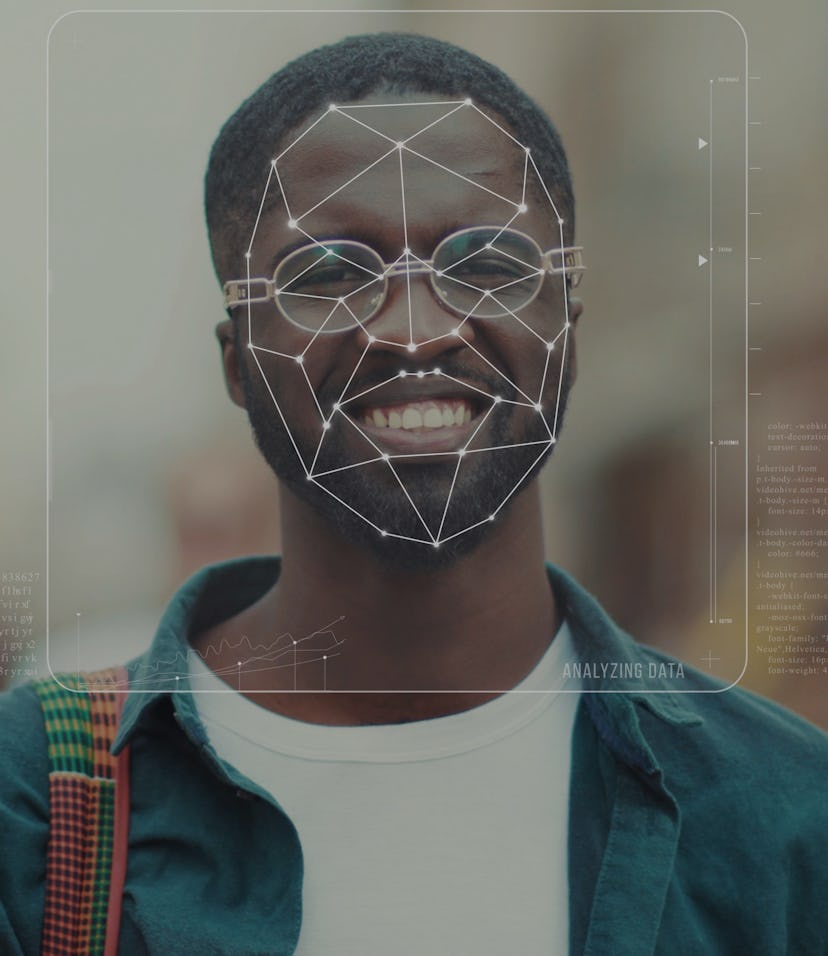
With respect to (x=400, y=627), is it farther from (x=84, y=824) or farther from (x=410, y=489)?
(x=84, y=824)

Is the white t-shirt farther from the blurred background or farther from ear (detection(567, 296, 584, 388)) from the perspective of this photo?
ear (detection(567, 296, 584, 388))

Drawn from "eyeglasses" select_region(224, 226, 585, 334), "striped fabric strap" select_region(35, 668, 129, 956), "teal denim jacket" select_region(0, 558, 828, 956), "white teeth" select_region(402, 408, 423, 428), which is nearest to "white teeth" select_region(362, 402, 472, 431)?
"white teeth" select_region(402, 408, 423, 428)

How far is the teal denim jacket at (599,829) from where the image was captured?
131 cm

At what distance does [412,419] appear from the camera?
147cm

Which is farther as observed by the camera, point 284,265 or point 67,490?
point 67,490

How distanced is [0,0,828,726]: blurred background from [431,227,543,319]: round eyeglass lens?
10 centimetres

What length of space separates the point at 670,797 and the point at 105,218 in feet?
3.50

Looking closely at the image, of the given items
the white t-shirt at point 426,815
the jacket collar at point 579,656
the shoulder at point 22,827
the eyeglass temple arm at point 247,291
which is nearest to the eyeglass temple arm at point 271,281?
the eyeglass temple arm at point 247,291

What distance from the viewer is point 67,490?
5.21 feet

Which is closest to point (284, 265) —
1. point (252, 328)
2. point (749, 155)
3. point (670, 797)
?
point (252, 328)

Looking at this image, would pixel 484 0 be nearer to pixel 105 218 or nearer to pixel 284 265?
pixel 284 265

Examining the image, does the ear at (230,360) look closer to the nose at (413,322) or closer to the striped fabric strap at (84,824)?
the nose at (413,322)
